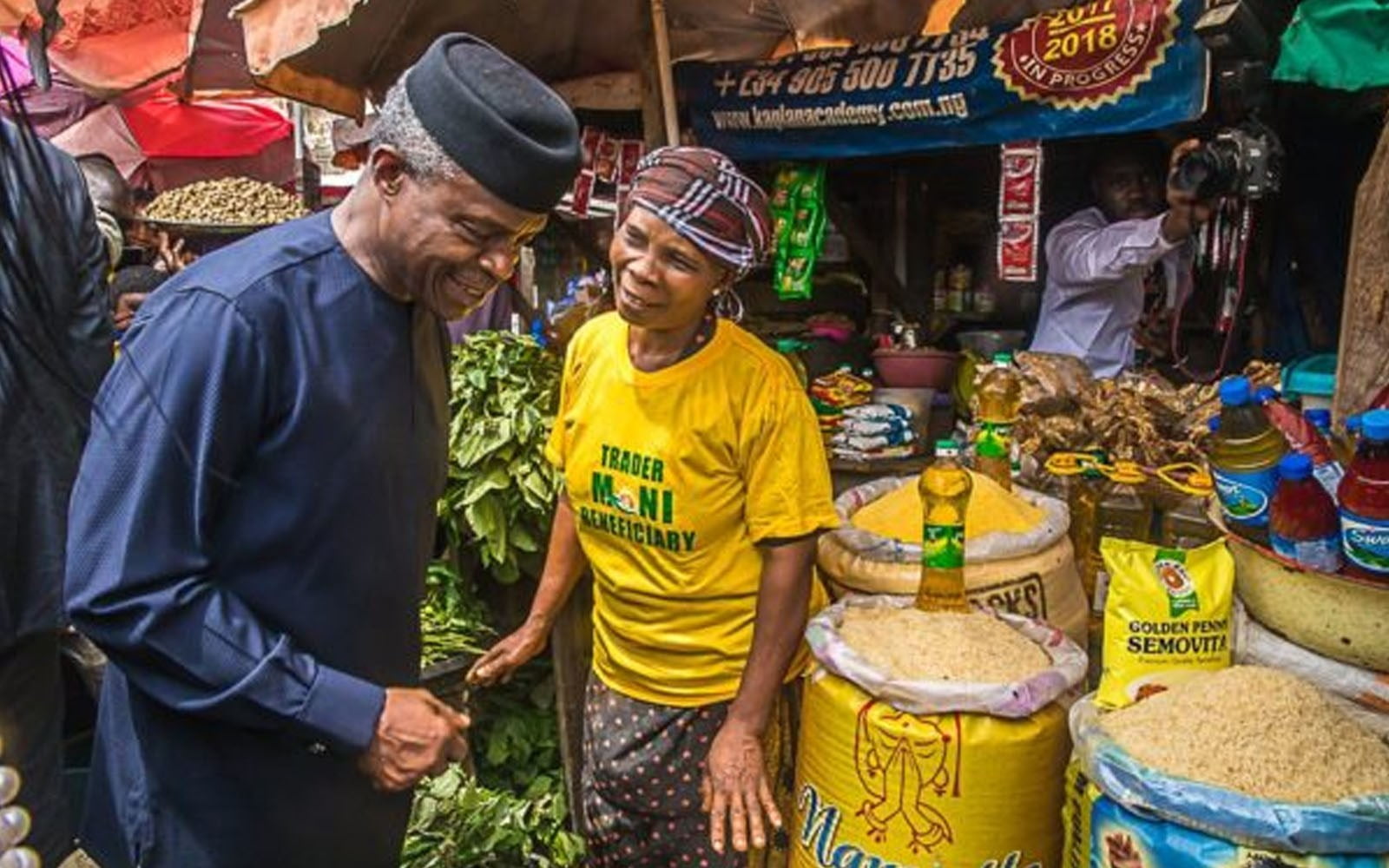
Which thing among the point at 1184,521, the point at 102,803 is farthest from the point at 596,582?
the point at 1184,521

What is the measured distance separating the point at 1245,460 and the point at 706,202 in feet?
3.42

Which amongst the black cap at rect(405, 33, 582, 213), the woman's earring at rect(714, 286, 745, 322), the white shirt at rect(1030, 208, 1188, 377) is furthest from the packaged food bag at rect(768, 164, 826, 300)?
the black cap at rect(405, 33, 582, 213)

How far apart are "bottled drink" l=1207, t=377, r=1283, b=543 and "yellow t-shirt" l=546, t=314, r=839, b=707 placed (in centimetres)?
70

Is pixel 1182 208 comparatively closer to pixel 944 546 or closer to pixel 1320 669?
pixel 944 546

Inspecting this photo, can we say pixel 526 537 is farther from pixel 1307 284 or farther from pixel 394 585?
pixel 1307 284

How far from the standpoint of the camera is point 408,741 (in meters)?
1.43

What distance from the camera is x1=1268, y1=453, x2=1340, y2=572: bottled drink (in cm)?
163

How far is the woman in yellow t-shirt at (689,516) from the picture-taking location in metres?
2.05

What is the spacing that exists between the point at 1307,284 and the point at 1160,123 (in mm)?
1895

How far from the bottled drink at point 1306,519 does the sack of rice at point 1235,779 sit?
0.62ft

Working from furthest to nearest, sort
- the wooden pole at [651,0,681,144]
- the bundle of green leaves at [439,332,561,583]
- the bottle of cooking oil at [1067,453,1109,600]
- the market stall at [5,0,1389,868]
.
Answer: the wooden pole at [651,0,681,144] → the bundle of green leaves at [439,332,561,583] → the bottle of cooking oil at [1067,453,1109,600] → the market stall at [5,0,1389,868]

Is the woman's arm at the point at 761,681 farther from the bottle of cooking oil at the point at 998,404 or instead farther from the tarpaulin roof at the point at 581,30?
the tarpaulin roof at the point at 581,30

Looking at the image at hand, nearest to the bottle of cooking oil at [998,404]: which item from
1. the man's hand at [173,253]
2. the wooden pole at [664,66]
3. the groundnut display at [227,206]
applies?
the wooden pole at [664,66]

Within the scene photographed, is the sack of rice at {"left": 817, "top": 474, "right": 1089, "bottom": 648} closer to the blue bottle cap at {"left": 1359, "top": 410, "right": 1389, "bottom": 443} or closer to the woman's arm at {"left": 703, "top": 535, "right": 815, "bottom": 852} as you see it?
the woman's arm at {"left": 703, "top": 535, "right": 815, "bottom": 852}
